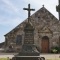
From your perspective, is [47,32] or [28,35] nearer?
[28,35]

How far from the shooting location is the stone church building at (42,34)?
111 ft

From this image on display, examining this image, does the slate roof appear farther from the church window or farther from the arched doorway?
the church window

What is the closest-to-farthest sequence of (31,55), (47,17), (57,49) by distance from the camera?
(31,55) → (57,49) → (47,17)

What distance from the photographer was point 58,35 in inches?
1340

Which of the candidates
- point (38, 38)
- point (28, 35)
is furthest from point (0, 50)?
point (28, 35)

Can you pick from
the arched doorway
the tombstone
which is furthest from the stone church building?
the tombstone

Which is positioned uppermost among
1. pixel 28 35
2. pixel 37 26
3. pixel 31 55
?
→ pixel 37 26

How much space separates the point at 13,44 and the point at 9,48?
85 cm

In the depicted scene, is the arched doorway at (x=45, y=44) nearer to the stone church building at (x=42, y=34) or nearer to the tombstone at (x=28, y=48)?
the stone church building at (x=42, y=34)

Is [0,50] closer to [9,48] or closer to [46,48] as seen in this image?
[9,48]

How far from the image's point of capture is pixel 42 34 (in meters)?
34.2

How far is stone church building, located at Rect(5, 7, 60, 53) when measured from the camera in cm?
3394

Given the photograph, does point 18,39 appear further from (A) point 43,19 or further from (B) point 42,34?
(A) point 43,19

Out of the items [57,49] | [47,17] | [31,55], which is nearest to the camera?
[31,55]
